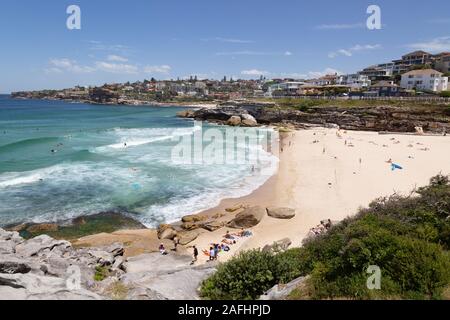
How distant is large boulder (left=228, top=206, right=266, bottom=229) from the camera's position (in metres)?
19.0

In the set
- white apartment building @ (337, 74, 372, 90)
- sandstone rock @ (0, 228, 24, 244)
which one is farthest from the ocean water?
white apartment building @ (337, 74, 372, 90)

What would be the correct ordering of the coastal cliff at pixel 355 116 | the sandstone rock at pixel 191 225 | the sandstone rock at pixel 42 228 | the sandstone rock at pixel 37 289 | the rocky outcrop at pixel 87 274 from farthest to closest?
the coastal cliff at pixel 355 116, the sandstone rock at pixel 191 225, the sandstone rock at pixel 42 228, the rocky outcrop at pixel 87 274, the sandstone rock at pixel 37 289

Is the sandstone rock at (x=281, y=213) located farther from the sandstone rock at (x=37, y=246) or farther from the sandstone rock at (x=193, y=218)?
the sandstone rock at (x=37, y=246)

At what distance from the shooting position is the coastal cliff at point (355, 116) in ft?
175

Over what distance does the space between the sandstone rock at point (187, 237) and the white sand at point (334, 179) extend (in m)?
0.32

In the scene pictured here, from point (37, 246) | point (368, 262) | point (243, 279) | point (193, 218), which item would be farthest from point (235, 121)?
point (368, 262)

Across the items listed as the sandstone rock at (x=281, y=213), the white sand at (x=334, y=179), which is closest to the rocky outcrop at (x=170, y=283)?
the white sand at (x=334, y=179)

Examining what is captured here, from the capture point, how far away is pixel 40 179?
88.6 ft

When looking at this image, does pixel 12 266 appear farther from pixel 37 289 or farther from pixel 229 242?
pixel 229 242

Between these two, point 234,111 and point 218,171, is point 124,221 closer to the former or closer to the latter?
point 218,171

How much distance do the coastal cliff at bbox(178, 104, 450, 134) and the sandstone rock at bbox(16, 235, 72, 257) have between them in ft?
170

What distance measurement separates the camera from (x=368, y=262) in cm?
744

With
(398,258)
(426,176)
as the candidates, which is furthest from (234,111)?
(398,258)

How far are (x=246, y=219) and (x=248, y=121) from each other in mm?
51288
